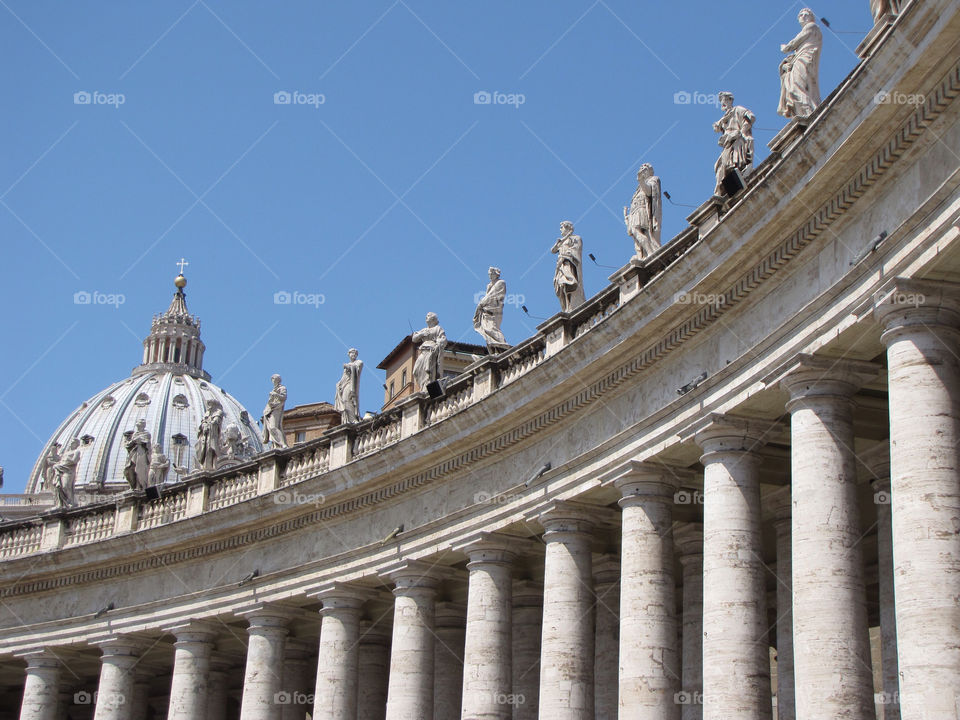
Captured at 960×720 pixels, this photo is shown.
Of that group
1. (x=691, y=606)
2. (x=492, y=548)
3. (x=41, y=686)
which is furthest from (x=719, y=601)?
(x=41, y=686)

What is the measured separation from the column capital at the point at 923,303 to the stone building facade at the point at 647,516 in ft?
0.17

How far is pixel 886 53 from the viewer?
27.2 meters

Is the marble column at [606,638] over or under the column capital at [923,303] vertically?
under

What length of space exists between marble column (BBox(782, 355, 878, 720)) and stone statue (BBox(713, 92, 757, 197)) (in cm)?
720

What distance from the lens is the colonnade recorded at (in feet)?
88.0

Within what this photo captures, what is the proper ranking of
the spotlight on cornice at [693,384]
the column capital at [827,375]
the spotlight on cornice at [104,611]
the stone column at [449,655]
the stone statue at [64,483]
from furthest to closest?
1. the stone statue at [64,483]
2. the spotlight on cornice at [104,611]
3. the stone column at [449,655]
4. the spotlight on cornice at [693,384]
5. the column capital at [827,375]

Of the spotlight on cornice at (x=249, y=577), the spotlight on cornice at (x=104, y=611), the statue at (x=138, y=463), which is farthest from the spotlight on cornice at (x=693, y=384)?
the statue at (x=138, y=463)

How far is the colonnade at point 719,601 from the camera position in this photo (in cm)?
2681

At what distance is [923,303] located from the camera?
27.7m

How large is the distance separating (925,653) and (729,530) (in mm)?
8650

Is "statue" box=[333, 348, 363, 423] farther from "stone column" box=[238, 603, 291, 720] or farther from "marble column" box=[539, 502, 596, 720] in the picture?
"marble column" box=[539, 502, 596, 720]

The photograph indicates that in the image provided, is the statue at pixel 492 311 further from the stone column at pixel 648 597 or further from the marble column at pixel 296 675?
the marble column at pixel 296 675

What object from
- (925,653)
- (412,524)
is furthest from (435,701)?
(925,653)

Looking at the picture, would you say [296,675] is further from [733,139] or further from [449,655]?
[733,139]
